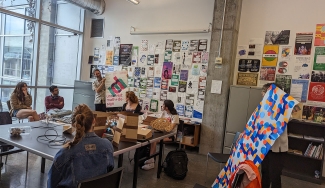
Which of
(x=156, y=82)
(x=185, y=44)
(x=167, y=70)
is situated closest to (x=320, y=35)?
(x=185, y=44)

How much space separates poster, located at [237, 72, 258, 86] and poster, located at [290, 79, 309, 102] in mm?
683

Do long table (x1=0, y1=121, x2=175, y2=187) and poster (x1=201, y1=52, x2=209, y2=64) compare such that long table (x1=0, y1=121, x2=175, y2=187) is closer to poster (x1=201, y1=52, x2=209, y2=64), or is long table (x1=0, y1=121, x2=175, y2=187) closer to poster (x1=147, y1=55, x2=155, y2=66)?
poster (x1=201, y1=52, x2=209, y2=64)

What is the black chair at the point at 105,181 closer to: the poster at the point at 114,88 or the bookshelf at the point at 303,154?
the poster at the point at 114,88

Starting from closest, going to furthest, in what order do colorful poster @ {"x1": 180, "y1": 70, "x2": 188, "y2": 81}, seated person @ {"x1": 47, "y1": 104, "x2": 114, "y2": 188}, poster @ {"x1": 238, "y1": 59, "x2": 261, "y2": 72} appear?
seated person @ {"x1": 47, "y1": 104, "x2": 114, "y2": 188} → poster @ {"x1": 238, "y1": 59, "x2": 261, "y2": 72} → colorful poster @ {"x1": 180, "y1": 70, "x2": 188, "y2": 81}

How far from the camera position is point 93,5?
19.9 feet

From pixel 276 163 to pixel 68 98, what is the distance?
5.85 meters

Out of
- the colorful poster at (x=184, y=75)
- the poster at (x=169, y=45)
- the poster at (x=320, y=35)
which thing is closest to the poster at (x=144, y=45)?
the poster at (x=169, y=45)

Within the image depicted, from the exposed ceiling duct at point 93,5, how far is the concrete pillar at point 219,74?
A: 315cm

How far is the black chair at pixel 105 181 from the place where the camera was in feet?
4.83

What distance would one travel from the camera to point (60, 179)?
5.50 ft

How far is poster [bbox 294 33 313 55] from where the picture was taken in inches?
169

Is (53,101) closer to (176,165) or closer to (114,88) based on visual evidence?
(114,88)

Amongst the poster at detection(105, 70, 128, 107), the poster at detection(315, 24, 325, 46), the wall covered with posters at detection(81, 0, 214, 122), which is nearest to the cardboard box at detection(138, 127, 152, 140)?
the poster at detection(105, 70, 128, 107)

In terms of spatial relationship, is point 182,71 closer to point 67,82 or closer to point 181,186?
point 181,186
